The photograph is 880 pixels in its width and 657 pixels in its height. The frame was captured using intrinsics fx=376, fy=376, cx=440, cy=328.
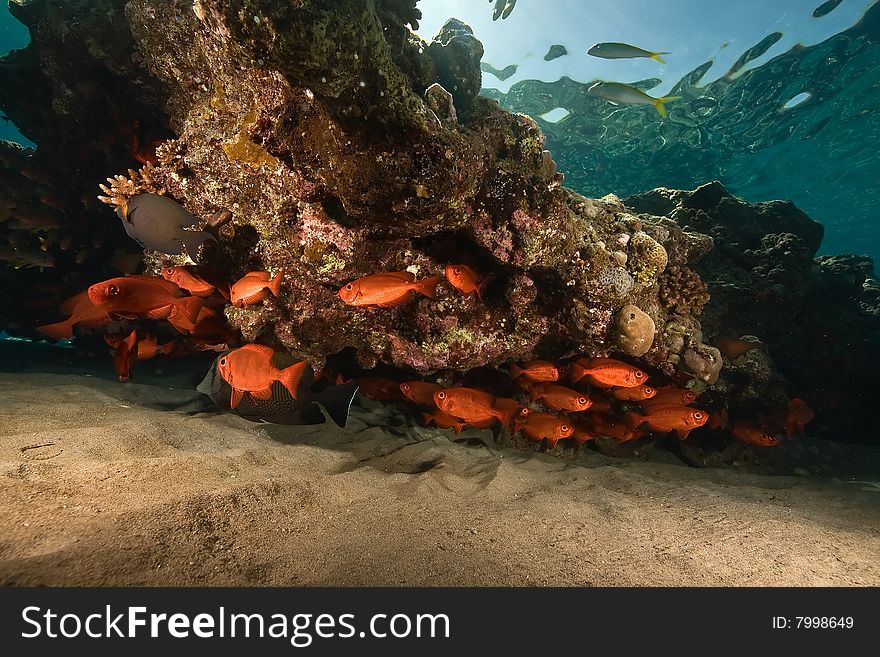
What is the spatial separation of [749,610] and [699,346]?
148 inches

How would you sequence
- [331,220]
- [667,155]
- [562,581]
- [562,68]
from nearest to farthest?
1. [562,581]
2. [331,220]
3. [562,68]
4. [667,155]

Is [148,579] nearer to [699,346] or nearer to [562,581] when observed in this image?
[562,581]

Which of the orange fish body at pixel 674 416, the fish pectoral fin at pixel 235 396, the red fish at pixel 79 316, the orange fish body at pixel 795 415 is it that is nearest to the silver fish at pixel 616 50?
the orange fish body at pixel 795 415

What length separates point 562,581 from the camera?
204 centimetres

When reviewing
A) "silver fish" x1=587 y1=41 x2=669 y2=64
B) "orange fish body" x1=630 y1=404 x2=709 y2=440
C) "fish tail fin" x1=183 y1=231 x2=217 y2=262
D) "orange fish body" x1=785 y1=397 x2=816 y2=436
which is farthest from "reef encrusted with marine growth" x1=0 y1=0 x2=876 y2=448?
"silver fish" x1=587 y1=41 x2=669 y2=64

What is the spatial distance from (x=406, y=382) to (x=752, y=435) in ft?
18.0

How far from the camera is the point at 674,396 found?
4875 millimetres

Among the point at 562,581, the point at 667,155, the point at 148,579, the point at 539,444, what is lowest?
the point at 539,444

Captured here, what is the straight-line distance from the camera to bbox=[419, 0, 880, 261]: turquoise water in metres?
14.0

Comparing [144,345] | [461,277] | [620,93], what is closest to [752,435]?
[461,277]

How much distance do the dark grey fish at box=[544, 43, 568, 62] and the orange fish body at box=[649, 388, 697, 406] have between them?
1809 centimetres

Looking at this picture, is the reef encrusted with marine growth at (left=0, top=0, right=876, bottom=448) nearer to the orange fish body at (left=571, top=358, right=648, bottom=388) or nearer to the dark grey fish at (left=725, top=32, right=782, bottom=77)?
the orange fish body at (left=571, top=358, right=648, bottom=388)

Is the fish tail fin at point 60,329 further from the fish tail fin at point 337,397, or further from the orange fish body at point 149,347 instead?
the fish tail fin at point 337,397

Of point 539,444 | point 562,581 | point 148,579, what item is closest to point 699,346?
point 539,444
